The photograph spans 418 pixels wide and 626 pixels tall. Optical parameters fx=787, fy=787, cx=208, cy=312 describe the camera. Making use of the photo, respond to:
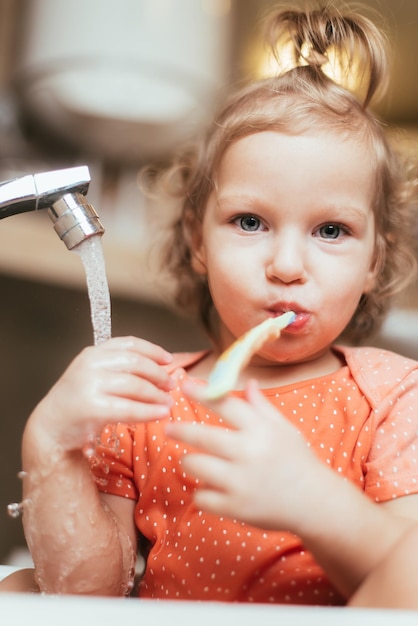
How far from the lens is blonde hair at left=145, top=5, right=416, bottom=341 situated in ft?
2.64

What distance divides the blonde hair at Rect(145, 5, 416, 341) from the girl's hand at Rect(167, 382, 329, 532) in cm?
34

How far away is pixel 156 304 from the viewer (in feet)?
4.24

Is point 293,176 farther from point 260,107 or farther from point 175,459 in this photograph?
point 175,459

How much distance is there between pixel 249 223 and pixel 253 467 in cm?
32

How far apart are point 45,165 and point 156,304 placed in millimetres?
574

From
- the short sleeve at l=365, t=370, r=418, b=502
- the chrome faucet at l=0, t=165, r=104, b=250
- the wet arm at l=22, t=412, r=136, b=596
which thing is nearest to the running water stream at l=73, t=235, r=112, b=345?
the chrome faucet at l=0, t=165, r=104, b=250

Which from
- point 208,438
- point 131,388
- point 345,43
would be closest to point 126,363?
point 131,388

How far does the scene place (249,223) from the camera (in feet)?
2.62

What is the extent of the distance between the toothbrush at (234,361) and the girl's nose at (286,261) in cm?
5

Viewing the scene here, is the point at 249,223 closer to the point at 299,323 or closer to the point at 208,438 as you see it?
the point at 299,323

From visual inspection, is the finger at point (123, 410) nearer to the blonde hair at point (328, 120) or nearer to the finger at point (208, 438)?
the finger at point (208, 438)

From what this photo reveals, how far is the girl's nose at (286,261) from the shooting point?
28.9 inches

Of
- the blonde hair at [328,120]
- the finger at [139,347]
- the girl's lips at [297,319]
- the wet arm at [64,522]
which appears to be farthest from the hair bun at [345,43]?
the wet arm at [64,522]

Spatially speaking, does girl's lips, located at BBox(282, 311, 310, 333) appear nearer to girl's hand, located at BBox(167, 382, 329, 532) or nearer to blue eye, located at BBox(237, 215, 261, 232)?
blue eye, located at BBox(237, 215, 261, 232)
